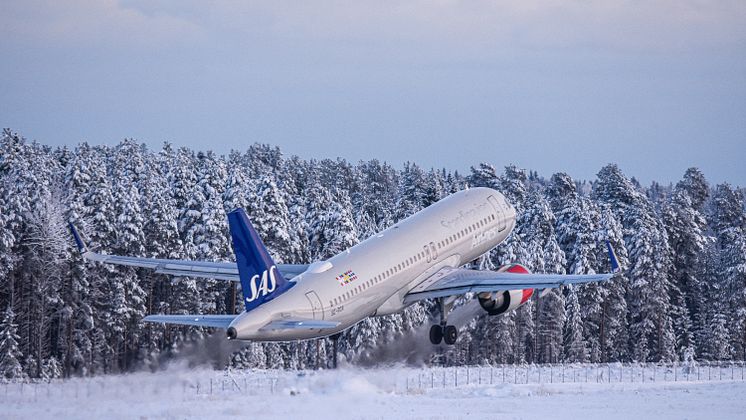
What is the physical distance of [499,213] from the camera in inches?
2537

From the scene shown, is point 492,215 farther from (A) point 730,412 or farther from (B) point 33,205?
(B) point 33,205

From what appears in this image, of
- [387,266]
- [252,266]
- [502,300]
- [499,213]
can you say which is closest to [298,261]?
[499,213]

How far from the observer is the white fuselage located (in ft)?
160

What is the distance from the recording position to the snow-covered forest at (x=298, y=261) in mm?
79438

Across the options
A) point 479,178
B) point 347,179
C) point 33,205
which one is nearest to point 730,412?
point 33,205

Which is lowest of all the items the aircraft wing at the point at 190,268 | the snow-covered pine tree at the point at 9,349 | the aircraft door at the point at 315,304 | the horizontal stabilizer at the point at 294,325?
the snow-covered pine tree at the point at 9,349

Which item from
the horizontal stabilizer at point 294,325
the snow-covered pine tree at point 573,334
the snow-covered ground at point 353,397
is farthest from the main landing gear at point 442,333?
the snow-covered pine tree at point 573,334

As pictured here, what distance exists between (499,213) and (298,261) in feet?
91.4

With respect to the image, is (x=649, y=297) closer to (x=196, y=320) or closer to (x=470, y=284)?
(x=470, y=284)

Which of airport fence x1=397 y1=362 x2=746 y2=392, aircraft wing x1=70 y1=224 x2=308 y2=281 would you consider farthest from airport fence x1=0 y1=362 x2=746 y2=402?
aircraft wing x1=70 y1=224 x2=308 y2=281

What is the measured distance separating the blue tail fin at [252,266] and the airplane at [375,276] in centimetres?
4

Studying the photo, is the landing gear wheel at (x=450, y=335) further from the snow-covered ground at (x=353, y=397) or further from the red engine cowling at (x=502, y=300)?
the snow-covered ground at (x=353, y=397)

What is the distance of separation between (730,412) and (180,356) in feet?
78.5

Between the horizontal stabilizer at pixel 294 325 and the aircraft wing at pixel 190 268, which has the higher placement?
the aircraft wing at pixel 190 268
